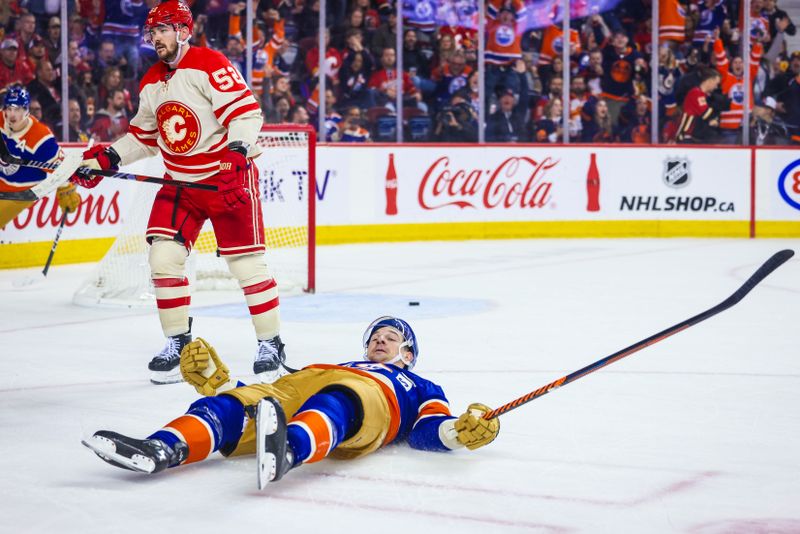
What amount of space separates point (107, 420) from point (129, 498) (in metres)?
1.00

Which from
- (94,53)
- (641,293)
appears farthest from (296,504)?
(94,53)

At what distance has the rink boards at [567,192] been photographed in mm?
11430

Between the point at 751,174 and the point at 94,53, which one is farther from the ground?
the point at 94,53

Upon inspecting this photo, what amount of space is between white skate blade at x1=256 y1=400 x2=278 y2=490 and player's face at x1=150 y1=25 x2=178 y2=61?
208 cm

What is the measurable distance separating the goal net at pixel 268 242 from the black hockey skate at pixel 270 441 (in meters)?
4.10

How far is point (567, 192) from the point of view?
11953 millimetres

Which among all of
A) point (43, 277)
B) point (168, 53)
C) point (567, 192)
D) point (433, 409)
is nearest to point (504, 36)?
point (567, 192)

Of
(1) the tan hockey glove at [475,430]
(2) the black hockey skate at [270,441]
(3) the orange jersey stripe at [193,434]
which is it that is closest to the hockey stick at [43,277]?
(3) the orange jersey stripe at [193,434]

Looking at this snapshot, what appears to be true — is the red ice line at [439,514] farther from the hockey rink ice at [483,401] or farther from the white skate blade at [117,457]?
the white skate blade at [117,457]

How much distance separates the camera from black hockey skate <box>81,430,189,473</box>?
2.91m

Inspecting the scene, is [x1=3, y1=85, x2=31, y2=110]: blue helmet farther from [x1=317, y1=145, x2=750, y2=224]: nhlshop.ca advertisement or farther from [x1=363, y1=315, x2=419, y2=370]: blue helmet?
[x1=363, y1=315, x2=419, y2=370]: blue helmet

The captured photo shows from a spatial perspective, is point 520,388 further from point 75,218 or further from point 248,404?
point 75,218

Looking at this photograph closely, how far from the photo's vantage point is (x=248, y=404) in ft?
10.3

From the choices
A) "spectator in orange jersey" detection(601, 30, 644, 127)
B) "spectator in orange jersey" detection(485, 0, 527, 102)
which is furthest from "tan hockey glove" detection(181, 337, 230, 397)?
"spectator in orange jersey" detection(601, 30, 644, 127)
